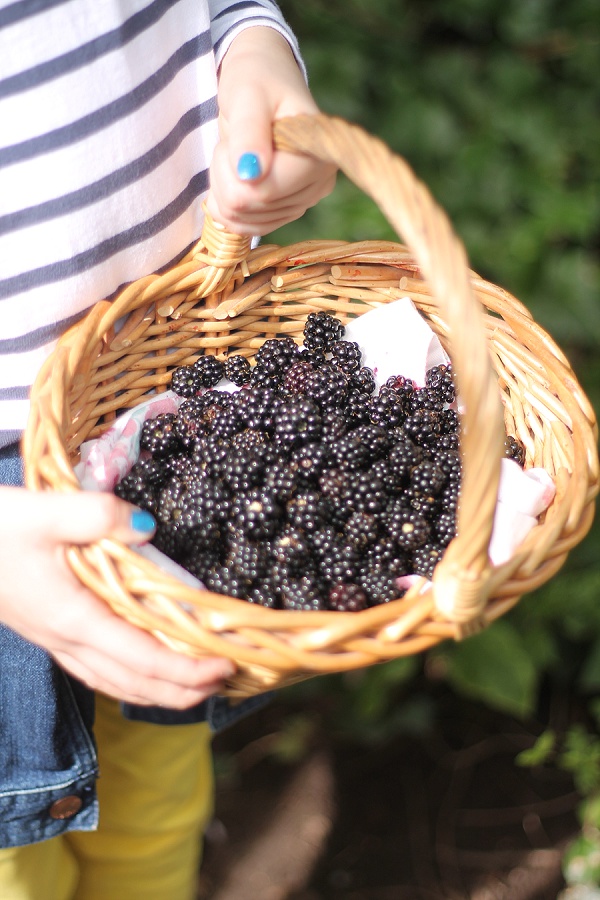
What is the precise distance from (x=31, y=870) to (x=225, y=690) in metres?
0.43

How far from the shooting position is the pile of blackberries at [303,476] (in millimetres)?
876

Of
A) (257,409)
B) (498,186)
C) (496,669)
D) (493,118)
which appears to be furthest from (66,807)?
(493,118)

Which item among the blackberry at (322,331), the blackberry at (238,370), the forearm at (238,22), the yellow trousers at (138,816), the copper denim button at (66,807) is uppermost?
the forearm at (238,22)

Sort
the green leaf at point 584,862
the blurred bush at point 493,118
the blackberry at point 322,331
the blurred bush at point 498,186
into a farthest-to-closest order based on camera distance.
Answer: the blurred bush at point 493,118
the blurred bush at point 498,186
the green leaf at point 584,862
the blackberry at point 322,331

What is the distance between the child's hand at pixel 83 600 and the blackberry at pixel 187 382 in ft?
1.11

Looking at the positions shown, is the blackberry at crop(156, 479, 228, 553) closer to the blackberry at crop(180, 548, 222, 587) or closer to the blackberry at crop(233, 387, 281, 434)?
the blackberry at crop(180, 548, 222, 587)

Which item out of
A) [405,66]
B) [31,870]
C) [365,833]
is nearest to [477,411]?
[31,870]

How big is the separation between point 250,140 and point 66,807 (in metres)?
0.76

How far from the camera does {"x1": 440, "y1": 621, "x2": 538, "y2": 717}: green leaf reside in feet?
5.04

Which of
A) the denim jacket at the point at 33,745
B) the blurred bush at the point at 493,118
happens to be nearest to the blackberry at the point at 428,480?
the denim jacket at the point at 33,745

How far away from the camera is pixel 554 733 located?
177 cm

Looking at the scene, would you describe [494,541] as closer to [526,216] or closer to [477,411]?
[477,411]

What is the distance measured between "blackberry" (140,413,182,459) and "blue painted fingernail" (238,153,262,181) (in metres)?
0.31

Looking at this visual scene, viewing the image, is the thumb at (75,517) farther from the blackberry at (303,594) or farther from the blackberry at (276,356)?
the blackberry at (276,356)
